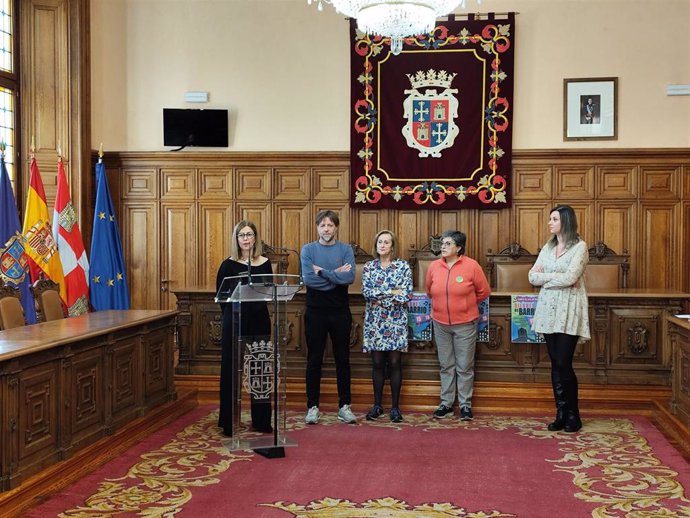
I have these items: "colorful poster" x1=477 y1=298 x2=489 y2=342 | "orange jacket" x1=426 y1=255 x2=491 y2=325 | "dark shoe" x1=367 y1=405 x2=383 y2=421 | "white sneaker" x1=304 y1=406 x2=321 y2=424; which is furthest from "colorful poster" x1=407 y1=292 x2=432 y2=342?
"white sneaker" x1=304 y1=406 x2=321 y2=424

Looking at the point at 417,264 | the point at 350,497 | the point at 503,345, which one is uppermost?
the point at 417,264

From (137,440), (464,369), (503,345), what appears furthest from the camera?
(503,345)

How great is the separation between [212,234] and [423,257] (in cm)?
256

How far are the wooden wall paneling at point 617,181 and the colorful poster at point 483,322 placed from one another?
3114 millimetres

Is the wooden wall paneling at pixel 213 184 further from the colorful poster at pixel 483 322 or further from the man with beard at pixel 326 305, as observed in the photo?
the colorful poster at pixel 483 322

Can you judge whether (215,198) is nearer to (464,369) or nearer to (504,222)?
(504,222)

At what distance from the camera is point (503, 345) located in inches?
288

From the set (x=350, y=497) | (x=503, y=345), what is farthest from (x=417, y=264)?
(x=350, y=497)

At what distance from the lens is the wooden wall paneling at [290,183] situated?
32.5 ft

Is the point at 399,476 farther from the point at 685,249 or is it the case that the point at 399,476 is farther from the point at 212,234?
the point at 685,249

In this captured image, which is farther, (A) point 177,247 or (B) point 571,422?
(A) point 177,247

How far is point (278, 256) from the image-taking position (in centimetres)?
982

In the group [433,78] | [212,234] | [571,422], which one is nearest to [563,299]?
[571,422]

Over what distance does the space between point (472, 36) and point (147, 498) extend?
271 inches
